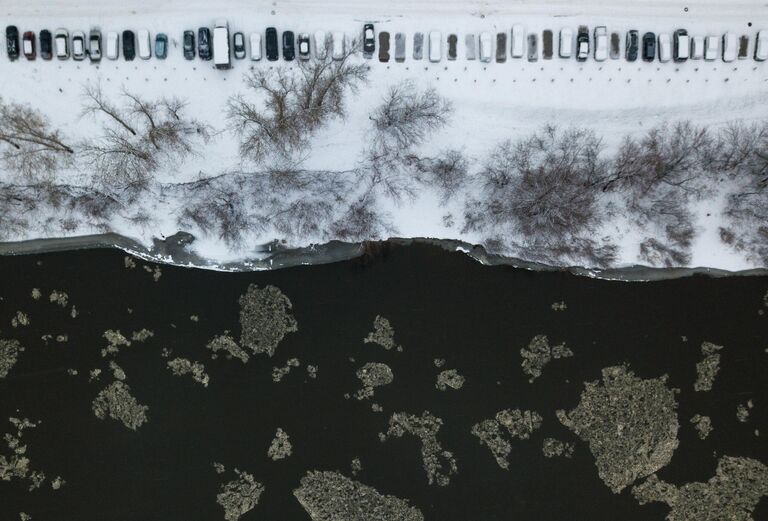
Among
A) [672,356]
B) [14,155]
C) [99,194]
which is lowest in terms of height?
[672,356]

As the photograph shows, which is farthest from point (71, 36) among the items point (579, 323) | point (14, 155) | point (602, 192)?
point (579, 323)

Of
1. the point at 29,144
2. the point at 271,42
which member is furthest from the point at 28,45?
the point at 271,42

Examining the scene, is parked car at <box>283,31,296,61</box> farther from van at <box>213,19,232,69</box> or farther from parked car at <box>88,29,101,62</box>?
parked car at <box>88,29,101,62</box>

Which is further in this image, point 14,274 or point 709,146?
point 14,274

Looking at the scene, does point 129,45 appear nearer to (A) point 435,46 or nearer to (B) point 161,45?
(B) point 161,45

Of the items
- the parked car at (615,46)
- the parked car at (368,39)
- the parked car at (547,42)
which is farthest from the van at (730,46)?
the parked car at (368,39)

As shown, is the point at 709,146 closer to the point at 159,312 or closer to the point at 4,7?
the point at 159,312

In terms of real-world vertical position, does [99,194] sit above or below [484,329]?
above
